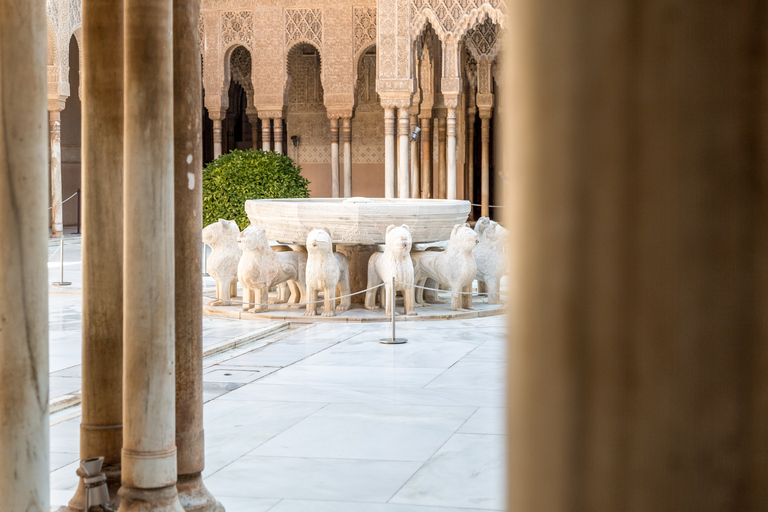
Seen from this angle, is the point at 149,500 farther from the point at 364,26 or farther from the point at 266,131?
the point at 266,131

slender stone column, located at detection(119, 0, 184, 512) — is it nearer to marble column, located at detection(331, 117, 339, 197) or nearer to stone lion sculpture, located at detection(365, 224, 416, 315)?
stone lion sculpture, located at detection(365, 224, 416, 315)

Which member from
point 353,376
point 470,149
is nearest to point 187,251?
point 353,376

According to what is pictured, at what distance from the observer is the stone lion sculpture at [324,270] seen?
8.16 m

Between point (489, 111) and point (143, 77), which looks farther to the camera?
point (489, 111)

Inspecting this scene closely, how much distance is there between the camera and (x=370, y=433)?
15.1 feet

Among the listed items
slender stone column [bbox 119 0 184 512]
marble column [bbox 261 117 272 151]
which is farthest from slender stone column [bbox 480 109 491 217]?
slender stone column [bbox 119 0 184 512]

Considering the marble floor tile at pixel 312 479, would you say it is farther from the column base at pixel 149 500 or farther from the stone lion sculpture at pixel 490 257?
the stone lion sculpture at pixel 490 257

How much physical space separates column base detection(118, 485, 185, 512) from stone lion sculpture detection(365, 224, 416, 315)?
16.4ft

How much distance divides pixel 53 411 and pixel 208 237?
391cm

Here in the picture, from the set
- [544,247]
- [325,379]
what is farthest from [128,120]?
[325,379]

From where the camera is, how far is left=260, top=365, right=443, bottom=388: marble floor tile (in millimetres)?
5871

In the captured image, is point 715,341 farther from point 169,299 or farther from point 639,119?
A: point 169,299

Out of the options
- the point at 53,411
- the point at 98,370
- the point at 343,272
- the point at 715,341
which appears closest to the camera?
the point at 715,341

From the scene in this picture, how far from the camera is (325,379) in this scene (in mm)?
6031
